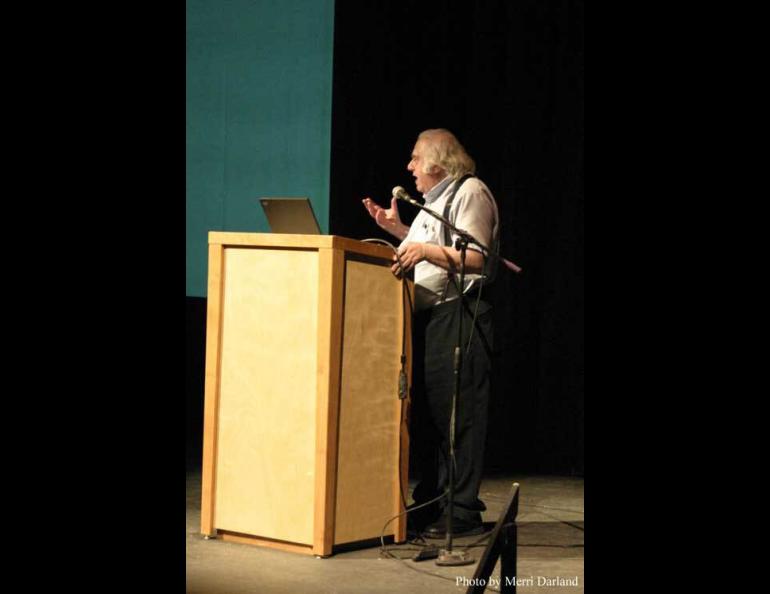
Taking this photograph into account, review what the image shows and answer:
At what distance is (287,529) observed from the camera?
2723 mm

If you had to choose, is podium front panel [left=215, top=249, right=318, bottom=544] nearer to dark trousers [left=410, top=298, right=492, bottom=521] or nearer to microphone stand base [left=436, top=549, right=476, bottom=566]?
microphone stand base [left=436, top=549, right=476, bottom=566]

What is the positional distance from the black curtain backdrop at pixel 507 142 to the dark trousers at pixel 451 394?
4.62 feet

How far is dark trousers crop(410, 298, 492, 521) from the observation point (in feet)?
10.2

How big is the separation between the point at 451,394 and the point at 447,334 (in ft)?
0.72

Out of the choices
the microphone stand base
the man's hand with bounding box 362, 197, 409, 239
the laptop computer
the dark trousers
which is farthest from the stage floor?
the man's hand with bounding box 362, 197, 409, 239

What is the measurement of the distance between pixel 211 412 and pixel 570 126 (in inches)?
100

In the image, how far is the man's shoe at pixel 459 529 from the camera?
10.1 feet

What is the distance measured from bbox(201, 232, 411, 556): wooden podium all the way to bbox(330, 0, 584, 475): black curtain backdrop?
5.85 feet

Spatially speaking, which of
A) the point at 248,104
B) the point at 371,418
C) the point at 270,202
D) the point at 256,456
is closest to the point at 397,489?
the point at 371,418

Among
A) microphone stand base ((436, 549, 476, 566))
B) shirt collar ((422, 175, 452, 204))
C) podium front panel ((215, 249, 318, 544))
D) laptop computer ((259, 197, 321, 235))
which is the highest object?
shirt collar ((422, 175, 452, 204))

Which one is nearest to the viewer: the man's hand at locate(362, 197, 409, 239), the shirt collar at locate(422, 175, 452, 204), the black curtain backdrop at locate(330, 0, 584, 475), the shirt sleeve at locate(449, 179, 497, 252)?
the shirt sleeve at locate(449, 179, 497, 252)

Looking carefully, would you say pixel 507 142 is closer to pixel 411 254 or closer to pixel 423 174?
pixel 423 174

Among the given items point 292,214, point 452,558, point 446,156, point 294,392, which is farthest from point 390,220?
point 452,558

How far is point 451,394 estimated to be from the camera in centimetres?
317
